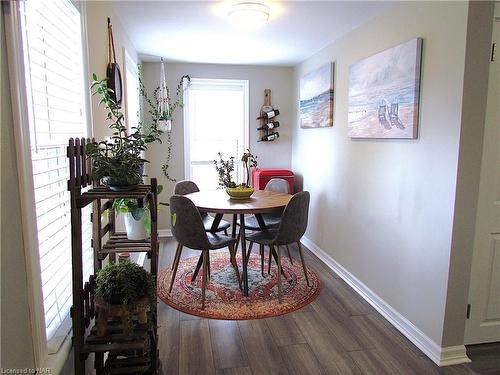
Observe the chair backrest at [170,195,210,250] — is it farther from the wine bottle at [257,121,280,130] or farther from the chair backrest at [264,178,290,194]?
the wine bottle at [257,121,280,130]

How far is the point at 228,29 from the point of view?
3.17m

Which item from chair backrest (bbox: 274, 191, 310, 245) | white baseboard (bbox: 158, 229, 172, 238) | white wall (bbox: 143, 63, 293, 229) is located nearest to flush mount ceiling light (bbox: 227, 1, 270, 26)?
chair backrest (bbox: 274, 191, 310, 245)

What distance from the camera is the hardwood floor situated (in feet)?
6.90

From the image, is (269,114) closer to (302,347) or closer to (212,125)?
(212,125)

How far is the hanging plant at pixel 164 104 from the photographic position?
14.5 ft

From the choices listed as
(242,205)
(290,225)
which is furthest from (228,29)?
(290,225)

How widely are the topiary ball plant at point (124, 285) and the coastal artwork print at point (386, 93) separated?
74.4 inches

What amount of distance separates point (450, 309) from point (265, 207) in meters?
1.43

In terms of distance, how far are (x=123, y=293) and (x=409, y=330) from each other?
6.30ft

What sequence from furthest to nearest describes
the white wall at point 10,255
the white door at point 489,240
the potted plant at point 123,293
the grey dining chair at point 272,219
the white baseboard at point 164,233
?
the white baseboard at point 164,233 → the grey dining chair at point 272,219 → the white door at point 489,240 → the potted plant at point 123,293 → the white wall at point 10,255

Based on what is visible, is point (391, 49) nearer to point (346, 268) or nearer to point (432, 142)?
point (432, 142)

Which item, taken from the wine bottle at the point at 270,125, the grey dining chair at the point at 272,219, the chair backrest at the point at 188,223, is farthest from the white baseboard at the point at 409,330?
the wine bottle at the point at 270,125

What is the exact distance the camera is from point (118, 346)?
5.16 ft

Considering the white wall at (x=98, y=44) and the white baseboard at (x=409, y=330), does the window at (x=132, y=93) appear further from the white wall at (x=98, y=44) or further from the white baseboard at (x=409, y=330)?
the white baseboard at (x=409, y=330)
